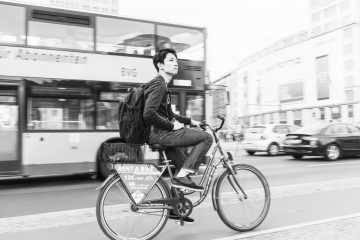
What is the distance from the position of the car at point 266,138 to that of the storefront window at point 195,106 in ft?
26.5

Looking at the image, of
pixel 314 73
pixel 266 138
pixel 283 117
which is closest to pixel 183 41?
pixel 266 138

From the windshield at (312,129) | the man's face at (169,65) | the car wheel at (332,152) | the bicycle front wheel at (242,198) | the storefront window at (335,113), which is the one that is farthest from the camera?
the storefront window at (335,113)

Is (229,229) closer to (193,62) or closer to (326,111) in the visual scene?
(193,62)

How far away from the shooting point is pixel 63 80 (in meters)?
9.34

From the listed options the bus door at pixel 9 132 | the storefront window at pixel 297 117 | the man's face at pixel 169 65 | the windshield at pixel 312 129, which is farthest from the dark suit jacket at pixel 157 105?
the storefront window at pixel 297 117

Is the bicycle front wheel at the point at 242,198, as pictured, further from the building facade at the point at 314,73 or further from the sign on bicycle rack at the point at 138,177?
the building facade at the point at 314,73

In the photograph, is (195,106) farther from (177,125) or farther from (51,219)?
(177,125)

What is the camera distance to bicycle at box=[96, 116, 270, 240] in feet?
13.3

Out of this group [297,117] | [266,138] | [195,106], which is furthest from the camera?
[297,117]

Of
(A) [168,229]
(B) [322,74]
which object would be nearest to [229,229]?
(A) [168,229]

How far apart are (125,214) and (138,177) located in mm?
378

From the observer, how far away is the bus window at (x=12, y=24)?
28.9 ft

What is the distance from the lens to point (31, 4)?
9055 mm

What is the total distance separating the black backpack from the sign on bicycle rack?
0.84ft
